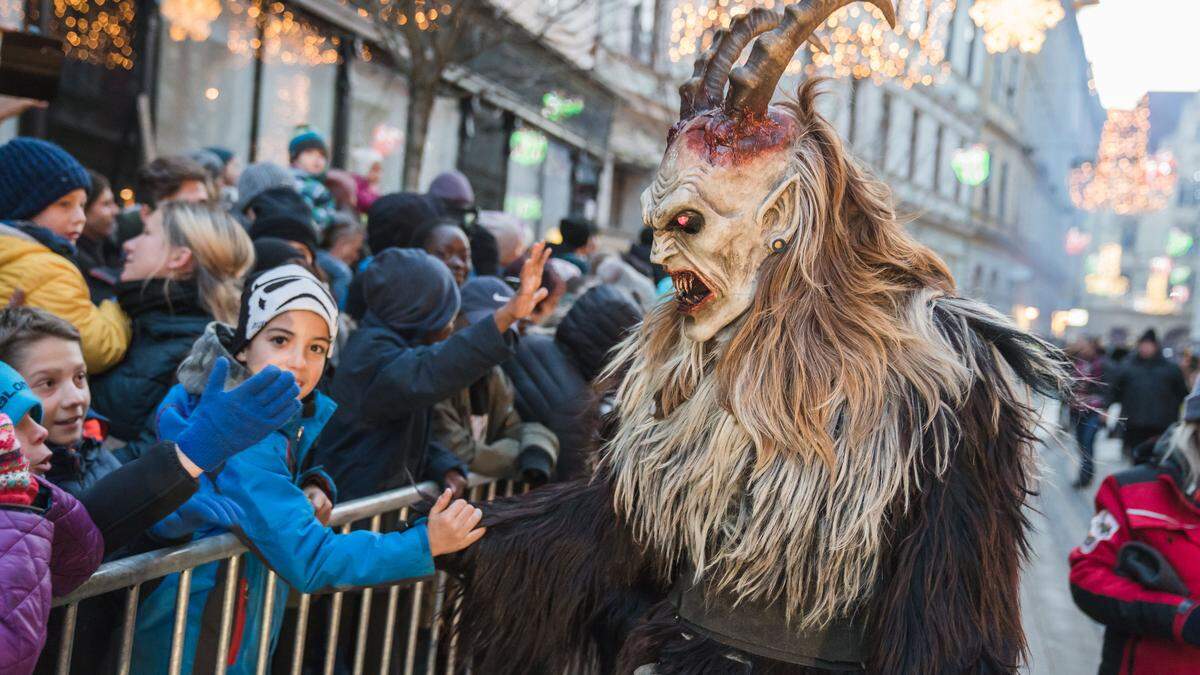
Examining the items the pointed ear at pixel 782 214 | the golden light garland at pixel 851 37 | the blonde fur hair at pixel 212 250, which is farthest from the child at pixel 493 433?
the golden light garland at pixel 851 37

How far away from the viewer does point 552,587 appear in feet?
8.04

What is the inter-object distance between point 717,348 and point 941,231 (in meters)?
34.4

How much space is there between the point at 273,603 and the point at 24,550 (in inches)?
43.4

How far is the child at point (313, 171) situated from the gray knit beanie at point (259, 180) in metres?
0.16

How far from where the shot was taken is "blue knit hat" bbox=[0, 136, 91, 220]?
3801mm

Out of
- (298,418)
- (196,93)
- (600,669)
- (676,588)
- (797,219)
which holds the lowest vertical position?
(600,669)

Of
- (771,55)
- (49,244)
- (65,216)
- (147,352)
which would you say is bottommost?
(147,352)

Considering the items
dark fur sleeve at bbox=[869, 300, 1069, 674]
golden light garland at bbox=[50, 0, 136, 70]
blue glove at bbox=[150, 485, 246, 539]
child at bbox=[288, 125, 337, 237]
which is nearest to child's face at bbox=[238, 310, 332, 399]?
blue glove at bbox=[150, 485, 246, 539]

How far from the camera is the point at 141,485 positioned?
7.30 ft

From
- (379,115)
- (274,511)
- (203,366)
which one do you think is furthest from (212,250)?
(379,115)

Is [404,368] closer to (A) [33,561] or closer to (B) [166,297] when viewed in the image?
(B) [166,297]

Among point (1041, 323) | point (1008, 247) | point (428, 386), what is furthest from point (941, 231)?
point (428, 386)

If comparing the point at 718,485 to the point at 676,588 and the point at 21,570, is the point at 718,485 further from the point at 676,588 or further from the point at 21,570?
the point at 21,570

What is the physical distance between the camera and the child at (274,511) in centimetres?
246
